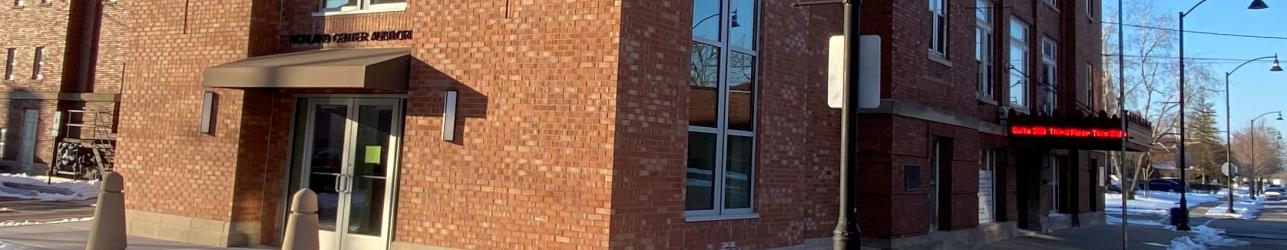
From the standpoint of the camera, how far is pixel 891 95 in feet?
42.4

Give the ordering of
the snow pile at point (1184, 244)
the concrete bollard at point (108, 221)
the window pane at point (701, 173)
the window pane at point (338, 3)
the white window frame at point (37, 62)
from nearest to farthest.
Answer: the concrete bollard at point (108, 221)
the window pane at point (701, 173)
the window pane at point (338, 3)
the snow pile at point (1184, 244)
the white window frame at point (37, 62)

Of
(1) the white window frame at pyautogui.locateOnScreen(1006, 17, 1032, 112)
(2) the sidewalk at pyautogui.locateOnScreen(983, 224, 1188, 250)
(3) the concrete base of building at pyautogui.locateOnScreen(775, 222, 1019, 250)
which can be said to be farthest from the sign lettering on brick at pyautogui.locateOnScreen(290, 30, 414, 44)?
(1) the white window frame at pyautogui.locateOnScreen(1006, 17, 1032, 112)

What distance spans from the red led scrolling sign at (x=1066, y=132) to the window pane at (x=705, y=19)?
28.3 ft

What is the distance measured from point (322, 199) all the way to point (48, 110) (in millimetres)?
22783

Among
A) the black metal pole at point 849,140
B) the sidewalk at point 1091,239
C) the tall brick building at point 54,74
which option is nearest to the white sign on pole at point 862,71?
the black metal pole at point 849,140

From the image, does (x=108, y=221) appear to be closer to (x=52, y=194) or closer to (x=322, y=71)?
(x=322, y=71)

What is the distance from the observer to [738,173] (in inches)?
386

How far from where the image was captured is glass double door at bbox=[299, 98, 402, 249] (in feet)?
31.7

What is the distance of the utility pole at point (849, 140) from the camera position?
752 cm

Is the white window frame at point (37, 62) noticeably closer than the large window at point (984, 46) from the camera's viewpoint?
No

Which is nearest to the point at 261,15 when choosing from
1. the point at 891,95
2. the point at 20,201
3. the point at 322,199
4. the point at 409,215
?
the point at 322,199

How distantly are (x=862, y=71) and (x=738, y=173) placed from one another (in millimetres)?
2197

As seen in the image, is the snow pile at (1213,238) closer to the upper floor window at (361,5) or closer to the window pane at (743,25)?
the window pane at (743,25)

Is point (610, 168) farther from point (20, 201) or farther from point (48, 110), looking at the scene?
point (48, 110)
